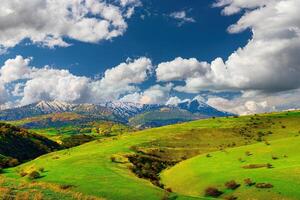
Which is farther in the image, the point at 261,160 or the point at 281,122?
the point at 281,122

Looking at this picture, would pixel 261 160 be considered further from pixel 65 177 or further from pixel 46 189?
pixel 46 189

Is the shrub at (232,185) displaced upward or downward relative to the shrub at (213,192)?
upward

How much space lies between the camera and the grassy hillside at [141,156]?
2154 inches

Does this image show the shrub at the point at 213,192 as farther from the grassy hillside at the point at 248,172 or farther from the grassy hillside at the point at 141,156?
the grassy hillside at the point at 141,156

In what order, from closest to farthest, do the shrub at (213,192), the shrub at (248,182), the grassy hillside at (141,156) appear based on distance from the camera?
the grassy hillside at (141,156) → the shrub at (248,182) → the shrub at (213,192)

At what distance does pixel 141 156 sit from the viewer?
354 feet

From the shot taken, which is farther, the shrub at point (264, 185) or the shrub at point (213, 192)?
the shrub at point (213, 192)

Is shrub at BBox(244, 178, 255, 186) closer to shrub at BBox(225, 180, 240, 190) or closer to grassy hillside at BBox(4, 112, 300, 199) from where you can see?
shrub at BBox(225, 180, 240, 190)

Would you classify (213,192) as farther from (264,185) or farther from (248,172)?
(248,172)

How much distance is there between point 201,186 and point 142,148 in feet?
195

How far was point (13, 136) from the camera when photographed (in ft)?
620

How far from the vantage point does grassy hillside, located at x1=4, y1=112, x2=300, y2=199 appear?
5472 cm

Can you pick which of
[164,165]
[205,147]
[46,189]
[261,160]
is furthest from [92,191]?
[205,147]

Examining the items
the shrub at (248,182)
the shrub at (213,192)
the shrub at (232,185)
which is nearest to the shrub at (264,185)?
the shrub at (248,182)
